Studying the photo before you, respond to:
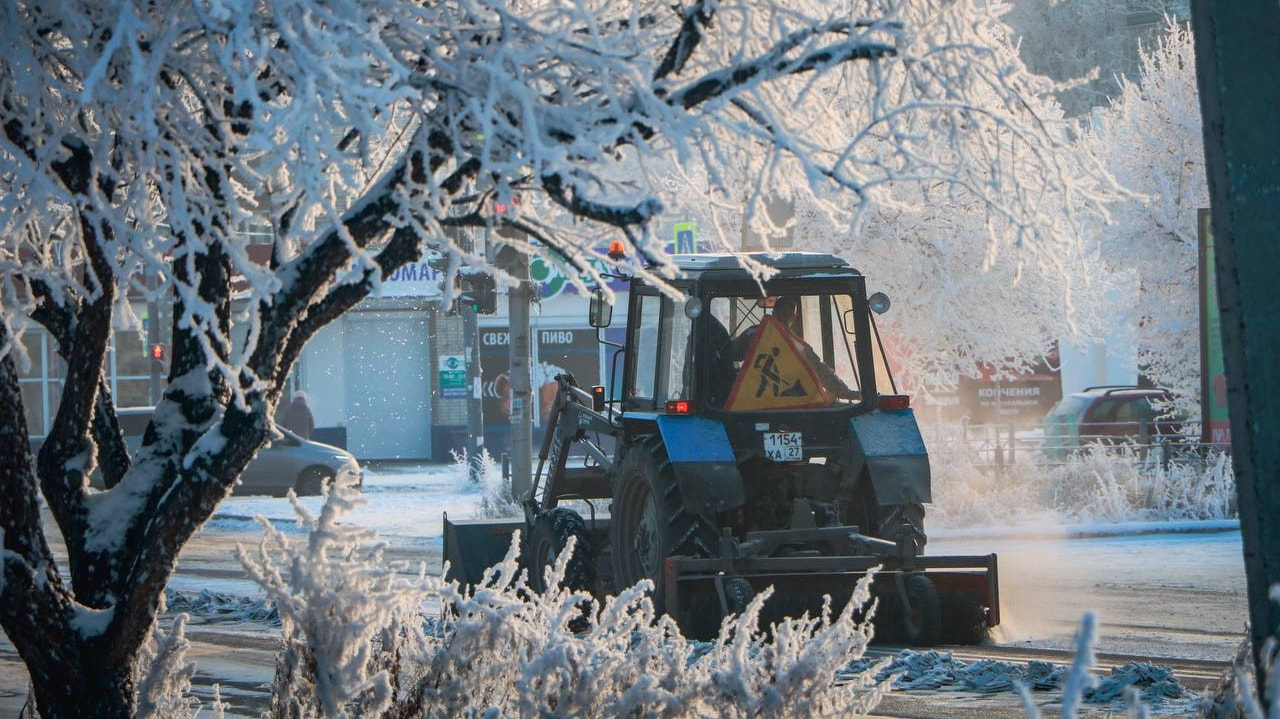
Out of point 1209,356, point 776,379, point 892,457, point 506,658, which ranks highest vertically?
point 1209,356

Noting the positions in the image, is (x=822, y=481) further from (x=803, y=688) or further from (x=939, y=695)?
(x=803, y=688)

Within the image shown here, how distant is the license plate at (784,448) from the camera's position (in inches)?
381

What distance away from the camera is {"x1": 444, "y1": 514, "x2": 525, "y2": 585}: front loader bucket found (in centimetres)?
1080

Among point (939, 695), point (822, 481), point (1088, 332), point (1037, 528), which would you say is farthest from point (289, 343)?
point (1088, 332)

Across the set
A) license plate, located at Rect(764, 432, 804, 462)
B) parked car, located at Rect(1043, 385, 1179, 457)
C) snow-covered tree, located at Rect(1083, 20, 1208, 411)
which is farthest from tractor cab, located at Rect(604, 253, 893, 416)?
snow-covered tree, located at Rect(1083, 20, 1208, 411)

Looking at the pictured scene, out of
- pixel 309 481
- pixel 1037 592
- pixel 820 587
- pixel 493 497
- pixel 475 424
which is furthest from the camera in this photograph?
pixel 475 424

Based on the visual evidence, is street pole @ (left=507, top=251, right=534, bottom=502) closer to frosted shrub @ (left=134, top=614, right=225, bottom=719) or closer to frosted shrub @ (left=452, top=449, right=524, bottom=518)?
frosted shrub @ (left=452, top=449, right=524, bottom=518)

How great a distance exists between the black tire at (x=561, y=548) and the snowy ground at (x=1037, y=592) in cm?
143

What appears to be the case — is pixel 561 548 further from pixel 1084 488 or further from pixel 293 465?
pixel 293 465

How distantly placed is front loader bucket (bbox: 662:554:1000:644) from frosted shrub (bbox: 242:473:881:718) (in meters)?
4.03

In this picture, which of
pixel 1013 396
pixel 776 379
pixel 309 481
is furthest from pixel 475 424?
pixel 776 379

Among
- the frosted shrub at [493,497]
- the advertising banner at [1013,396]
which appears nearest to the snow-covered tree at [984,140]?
the frosted shrub at [493,497]

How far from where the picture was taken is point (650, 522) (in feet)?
31.9

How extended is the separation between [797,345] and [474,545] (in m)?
2.96
